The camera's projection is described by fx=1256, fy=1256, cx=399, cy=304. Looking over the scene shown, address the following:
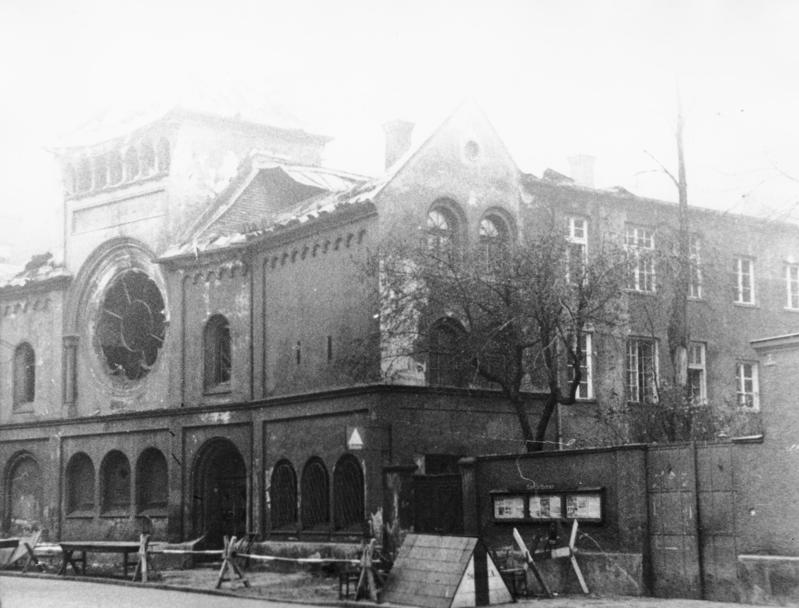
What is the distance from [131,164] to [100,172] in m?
1.61

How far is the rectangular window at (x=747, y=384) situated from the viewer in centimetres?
3709

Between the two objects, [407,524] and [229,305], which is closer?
[407,524]

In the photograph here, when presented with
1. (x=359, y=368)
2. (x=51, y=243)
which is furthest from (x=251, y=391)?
(x=51, y=243)

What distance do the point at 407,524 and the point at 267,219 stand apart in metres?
11.5

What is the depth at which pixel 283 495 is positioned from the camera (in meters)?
32.0

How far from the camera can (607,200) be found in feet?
115

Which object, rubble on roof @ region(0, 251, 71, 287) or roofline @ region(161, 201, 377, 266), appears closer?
roofline @ region(161, 201, 377, 266)

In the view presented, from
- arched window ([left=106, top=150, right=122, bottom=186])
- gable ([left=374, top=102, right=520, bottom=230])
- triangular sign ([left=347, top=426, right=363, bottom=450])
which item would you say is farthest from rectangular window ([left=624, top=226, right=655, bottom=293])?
arched window ([left=106, top=150, right=122, bottom=186])

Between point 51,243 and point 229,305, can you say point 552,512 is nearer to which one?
point 229,305

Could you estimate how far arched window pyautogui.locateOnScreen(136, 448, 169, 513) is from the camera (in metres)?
36.2

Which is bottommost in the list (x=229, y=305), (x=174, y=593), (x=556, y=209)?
(x=174, y=593)

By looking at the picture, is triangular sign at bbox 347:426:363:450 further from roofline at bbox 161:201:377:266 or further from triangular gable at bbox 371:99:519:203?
triangular gable at bbox 371:99:519:203

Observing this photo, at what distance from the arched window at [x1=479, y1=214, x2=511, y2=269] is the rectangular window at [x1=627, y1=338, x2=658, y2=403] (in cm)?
542

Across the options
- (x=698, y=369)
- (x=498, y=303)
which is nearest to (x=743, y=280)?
(x=698, y=369)
